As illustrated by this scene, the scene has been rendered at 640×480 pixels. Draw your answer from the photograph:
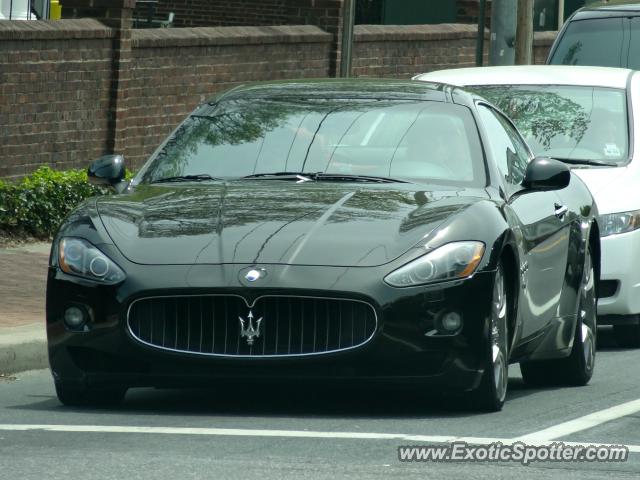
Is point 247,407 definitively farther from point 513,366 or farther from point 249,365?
point 513,366

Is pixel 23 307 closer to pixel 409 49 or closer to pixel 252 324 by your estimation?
pixel 252 324

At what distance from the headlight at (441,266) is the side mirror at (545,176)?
1113mm

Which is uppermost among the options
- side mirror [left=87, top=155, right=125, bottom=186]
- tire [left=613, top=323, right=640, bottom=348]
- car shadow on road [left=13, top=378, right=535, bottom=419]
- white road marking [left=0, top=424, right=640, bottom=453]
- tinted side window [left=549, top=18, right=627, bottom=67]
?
tinted side window [left=549, top=18, right=627, bottom=67]

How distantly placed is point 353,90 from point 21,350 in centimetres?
233

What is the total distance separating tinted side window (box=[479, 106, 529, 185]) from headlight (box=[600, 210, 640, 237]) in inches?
67.7

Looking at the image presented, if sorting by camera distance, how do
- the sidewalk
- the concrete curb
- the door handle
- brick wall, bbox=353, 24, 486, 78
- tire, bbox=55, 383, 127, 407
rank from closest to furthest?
tire, bbox=55, 383, 127, 407 → the door handle → the concrete curb → the sidewalk → brick wall, bbox=353, 24, 486, 78

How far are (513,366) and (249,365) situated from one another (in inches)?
130

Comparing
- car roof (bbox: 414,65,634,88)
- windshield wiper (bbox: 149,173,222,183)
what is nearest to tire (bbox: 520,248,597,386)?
windshield wiper (bbox: 149,173,222,183)

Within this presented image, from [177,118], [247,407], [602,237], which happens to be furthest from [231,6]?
[247,407]

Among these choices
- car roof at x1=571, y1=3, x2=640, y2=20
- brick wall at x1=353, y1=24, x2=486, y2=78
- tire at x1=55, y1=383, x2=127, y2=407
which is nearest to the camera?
tire at x1=55, y1=383, x2=127, y2=407

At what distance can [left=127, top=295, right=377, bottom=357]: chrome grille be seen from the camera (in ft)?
23.7

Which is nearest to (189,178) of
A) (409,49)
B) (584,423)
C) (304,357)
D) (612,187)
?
(304,357)

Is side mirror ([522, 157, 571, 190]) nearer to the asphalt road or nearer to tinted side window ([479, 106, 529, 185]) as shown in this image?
tinted side window ([479, 106, 529, 185])

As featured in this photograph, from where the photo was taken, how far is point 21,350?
9648 mm
